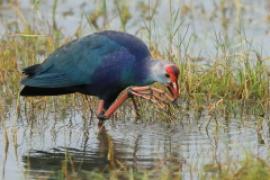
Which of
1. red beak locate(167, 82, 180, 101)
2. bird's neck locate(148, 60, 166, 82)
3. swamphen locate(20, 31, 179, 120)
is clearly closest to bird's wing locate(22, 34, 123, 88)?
swamphen locate(20, 31, 179, 120)

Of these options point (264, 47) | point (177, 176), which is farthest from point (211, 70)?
point (177, 176)

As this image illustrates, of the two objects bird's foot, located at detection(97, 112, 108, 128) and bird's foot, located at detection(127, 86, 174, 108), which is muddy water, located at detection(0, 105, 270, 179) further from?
bird's foot, located at detection(127, 86, 174, 108)

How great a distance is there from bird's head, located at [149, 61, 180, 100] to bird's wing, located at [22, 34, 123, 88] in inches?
12.0

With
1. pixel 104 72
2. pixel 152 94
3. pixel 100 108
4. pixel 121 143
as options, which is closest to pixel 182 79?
pixel 152 94

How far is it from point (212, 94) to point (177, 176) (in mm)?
2081

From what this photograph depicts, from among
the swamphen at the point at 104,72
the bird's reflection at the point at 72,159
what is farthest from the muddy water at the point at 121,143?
the swamphen at the point at 104,72

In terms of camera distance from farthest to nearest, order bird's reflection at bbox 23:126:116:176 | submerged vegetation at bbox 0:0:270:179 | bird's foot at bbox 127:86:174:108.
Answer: submerged vegetation at bbox 0:0:270:179 < bird's foot at bbox 127:86:174:108 < bird's reflection at bbox 23:126:116:176

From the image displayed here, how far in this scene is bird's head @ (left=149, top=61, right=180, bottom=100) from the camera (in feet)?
23.7

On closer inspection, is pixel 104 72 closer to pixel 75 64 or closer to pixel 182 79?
pixel 75 64

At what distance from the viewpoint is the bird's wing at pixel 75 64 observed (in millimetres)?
→ 7422

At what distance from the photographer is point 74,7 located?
11375 mm

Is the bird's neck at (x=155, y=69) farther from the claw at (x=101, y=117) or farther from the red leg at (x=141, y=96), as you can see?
the claw at (x=101, y=117)

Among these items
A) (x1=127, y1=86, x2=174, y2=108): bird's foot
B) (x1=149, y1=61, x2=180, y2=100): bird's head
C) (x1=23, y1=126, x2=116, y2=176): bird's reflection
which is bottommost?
(x1=23, y1=126, x2=116, y2=176): bird's reflection

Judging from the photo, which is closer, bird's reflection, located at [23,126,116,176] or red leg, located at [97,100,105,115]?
bird's reflection, located at [23,126,116,176]
